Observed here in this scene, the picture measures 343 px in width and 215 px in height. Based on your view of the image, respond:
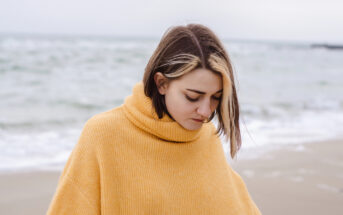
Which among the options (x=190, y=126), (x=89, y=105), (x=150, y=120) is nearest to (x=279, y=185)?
(x=190, y=126)

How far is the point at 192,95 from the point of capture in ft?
5.19

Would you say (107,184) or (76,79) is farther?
(76,79)

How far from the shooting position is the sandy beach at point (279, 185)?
3855 millimetres

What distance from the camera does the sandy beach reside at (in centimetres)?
386

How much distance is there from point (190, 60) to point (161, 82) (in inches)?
7.2

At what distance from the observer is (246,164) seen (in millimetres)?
5109

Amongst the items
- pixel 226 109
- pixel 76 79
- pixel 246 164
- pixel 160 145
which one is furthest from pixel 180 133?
pixel 76 79

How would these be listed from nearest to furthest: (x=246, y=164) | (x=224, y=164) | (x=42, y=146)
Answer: (x=224, y=164) < (x=246, y=164) < (x=42, y=146)

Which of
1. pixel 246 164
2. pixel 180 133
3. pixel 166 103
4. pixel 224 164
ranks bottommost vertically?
pixel 246 164

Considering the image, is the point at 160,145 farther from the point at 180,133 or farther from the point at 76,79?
the point at 76,79

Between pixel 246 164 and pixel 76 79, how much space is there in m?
8.02

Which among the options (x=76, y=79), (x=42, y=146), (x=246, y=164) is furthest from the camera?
(x=76, y=79)

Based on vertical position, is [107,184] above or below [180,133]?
below

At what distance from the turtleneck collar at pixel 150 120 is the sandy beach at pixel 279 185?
2.45 m
